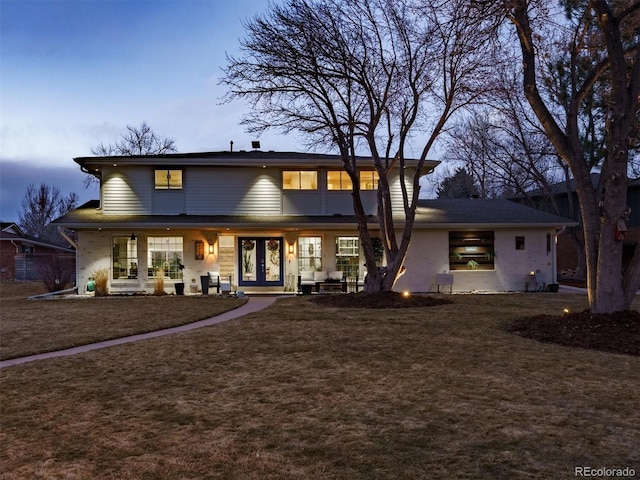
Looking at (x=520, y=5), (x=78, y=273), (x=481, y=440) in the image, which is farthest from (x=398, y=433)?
(x=78, y=273)

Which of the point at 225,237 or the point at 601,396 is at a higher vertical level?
the point at 225,237

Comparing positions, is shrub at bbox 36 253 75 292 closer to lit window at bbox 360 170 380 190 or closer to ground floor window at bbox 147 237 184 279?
ground floor window at bbox 147 237 184 279

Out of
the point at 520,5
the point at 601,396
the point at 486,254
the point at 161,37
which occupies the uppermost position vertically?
the point at 161,37

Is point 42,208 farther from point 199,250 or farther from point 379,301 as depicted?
point 379,301

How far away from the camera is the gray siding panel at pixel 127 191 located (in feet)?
61.7

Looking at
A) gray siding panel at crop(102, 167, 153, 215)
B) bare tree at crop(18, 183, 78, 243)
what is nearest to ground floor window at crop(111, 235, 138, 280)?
gray siding panel at crop(102, 167, 153, 215)

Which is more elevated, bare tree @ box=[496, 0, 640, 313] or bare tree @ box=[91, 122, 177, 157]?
bare tree @ box=[91, 122, 177, 157]

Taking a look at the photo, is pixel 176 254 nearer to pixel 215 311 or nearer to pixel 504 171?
pixel 215 311

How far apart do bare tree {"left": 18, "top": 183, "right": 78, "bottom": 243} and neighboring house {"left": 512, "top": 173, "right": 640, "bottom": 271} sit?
1732 inches

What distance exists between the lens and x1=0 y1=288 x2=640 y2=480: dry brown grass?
142 inches

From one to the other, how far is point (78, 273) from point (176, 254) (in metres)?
3.61

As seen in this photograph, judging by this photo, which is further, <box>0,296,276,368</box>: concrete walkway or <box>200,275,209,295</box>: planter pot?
<box>200,275,209,295</box>: planter pot

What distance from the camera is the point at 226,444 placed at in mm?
4012

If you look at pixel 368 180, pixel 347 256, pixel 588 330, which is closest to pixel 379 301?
pixel 347 256
